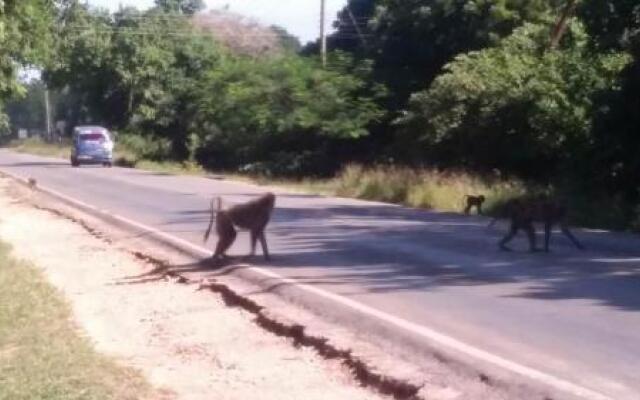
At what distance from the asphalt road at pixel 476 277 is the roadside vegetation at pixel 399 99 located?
154 inches

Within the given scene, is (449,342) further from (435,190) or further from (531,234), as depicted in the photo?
(435,190)

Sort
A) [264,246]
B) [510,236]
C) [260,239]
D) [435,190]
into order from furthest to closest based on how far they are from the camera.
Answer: [435,190]
[510,236]
[260,239]
[264,246]

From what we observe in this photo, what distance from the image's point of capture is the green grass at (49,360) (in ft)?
31.9

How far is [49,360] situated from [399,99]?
39407 mm

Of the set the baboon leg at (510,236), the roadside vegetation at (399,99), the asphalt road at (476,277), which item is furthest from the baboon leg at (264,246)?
the roadside vegetation at (399,99)

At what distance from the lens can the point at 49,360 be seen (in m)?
11.1

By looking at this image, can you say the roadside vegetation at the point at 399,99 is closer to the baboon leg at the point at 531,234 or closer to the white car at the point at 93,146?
the white car at the point at 93,146

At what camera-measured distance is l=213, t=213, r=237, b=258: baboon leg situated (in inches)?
721

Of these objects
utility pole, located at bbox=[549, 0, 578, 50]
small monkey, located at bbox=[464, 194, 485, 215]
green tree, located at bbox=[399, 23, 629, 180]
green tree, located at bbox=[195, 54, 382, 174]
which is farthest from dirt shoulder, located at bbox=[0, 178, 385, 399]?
green tree, located at bbox=[195, 54, 382, 174]

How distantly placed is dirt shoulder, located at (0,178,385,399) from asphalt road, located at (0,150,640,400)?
4.57ft

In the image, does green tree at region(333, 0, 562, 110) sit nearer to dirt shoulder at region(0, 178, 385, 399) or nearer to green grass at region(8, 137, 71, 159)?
dirt shoulder at region(0, 178, 385, 399)

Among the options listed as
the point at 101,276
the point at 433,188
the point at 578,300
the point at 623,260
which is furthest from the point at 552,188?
the point at 578,300

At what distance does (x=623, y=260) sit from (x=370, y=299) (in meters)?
5.44

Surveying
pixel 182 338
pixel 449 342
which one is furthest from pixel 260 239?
pixel 449 342
